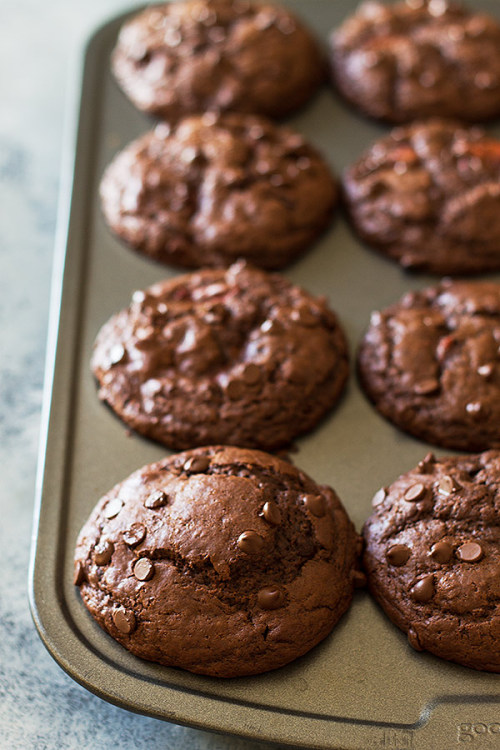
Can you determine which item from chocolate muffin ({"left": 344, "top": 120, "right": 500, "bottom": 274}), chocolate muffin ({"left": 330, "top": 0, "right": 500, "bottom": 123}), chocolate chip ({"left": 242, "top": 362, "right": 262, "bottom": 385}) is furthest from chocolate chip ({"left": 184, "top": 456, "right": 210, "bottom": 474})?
chocolate muffin ({"left": 330, "top": 0, "right": 500, "bottom": 123})

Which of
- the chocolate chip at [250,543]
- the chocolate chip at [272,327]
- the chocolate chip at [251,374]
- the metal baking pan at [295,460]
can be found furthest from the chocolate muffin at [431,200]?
the chocolate chip at [250,543]

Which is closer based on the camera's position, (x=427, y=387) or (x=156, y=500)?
(x=156, y=500)

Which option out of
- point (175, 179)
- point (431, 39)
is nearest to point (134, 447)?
point (175, 179)

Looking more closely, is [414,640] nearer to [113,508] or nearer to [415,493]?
[415,493]

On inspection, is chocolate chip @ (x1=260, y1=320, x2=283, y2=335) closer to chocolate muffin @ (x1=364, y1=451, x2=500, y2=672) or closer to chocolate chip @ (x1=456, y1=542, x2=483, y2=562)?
chocolate muffin @ (x1=364, y1=451, x2=500, y2=672)

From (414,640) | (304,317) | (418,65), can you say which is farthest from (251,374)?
(418,65)

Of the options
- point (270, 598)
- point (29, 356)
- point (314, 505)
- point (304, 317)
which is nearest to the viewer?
point (270, 598)

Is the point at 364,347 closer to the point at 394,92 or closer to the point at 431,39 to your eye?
the point at 394,92
